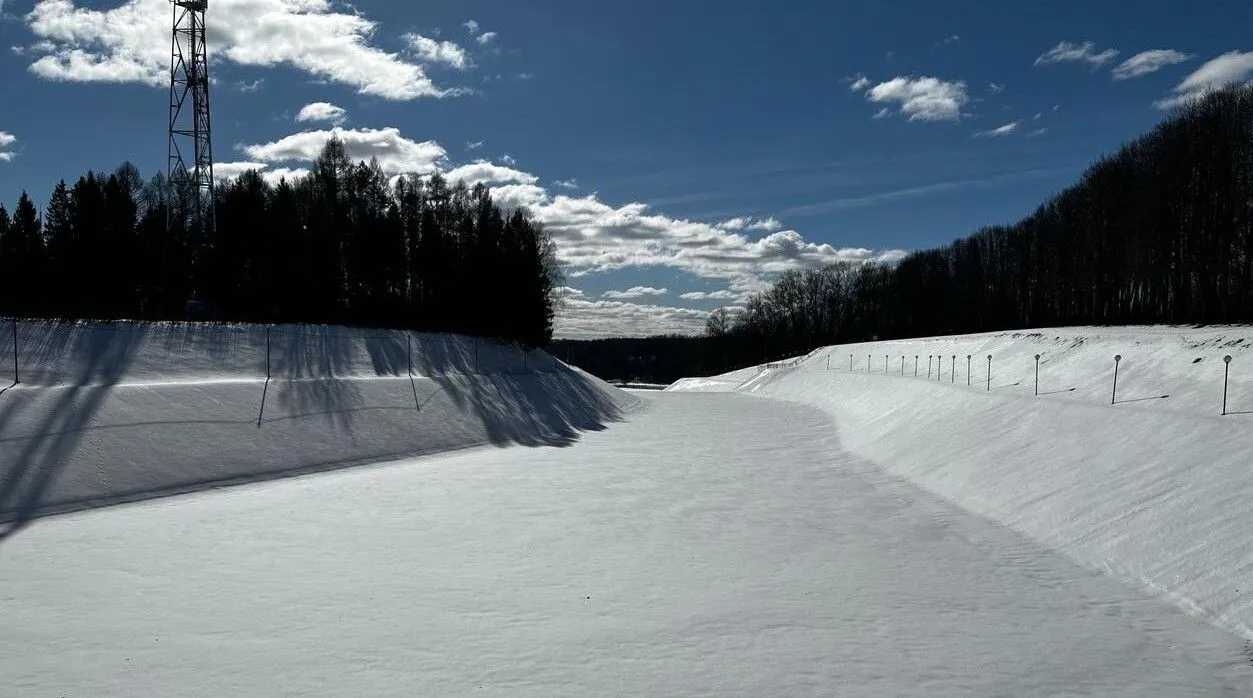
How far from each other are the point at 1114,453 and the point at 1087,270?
65.8m

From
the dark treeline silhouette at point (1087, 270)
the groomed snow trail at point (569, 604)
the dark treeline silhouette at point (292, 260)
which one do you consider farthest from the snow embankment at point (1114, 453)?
the dark treeline silhouette at point (292, 260)

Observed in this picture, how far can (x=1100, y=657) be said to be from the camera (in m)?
8.71

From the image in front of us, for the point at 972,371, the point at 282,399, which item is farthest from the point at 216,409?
the point at 972,371

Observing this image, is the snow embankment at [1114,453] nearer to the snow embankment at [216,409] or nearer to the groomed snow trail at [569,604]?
the groomed snow trail at [569,604]

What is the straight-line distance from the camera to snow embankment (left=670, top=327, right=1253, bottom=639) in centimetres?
→ 1096

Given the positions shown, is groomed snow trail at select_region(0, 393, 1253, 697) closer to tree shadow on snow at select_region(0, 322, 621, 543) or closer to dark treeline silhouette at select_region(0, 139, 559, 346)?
tree shadow on snow at select_region(0, 322, 621, 543)

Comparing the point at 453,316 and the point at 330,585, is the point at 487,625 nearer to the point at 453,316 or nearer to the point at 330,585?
the point at 330,585

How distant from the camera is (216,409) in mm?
22422

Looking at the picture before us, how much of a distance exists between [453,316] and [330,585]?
46720mm

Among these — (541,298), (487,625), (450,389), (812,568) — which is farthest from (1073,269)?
(487,625)

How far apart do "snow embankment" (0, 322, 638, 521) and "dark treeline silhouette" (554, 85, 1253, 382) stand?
3640cm

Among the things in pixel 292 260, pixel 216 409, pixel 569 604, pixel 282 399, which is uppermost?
pixel 292 260

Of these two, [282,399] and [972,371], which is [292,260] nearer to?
[282,399]

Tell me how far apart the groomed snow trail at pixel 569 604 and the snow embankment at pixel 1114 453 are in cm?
74
